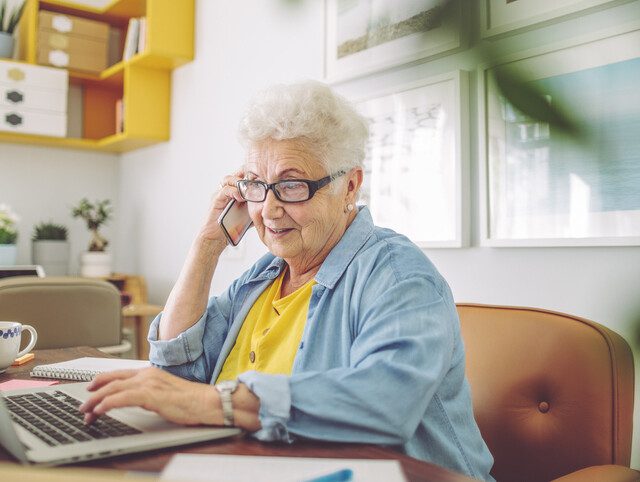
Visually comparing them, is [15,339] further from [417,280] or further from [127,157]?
[127,157]

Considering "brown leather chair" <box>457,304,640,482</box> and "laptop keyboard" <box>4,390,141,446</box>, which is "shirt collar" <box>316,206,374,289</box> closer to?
"brown leather chair" <box>457,304,640,482</box>

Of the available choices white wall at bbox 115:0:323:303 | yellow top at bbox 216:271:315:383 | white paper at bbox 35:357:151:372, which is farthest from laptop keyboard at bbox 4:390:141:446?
white wall at bbox 115:0:323:303

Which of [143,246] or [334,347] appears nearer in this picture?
[334,347]

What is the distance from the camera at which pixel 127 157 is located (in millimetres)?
3848

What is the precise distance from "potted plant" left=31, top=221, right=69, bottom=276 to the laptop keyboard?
2647 mm

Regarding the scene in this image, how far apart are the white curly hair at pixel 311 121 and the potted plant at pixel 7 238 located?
2428mm

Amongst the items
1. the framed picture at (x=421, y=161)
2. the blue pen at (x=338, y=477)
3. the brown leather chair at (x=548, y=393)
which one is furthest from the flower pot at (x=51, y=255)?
the blue pen at (x=338, y=477)

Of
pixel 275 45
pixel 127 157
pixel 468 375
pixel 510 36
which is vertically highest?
pixel 275 45

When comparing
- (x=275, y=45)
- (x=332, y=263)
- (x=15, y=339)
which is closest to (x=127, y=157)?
(x=275, y=45)

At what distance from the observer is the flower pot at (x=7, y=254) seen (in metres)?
3.15

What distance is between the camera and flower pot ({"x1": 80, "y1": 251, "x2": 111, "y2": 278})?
135 inches

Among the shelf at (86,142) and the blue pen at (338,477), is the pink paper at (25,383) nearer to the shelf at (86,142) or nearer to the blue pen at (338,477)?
the blue pen at (338,477)

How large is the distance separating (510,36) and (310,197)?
38.4 inches

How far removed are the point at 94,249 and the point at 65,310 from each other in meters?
1.75
